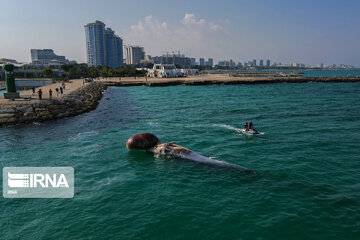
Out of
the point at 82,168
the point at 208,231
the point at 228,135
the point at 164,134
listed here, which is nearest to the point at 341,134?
the point at 228,135

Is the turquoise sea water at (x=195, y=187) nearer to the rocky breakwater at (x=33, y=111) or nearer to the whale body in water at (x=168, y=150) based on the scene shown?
the whale body in water at (x=168, y=150)

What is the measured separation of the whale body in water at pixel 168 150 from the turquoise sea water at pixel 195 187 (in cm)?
63

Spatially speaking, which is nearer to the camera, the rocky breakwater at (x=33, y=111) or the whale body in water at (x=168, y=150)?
the whale body in water at (x=168, y=150)

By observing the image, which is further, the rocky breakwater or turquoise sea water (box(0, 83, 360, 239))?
the rocky breakwater

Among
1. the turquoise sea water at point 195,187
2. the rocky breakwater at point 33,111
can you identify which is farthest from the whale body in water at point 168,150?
the rocky breakwater at point 33,111

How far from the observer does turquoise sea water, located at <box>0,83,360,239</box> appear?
10.9 metres

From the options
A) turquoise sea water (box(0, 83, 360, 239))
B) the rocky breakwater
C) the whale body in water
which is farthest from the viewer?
the rocky breakwater

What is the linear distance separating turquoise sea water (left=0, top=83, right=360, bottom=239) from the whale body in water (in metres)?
0.63

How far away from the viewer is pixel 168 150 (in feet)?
62.6

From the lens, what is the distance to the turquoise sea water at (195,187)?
1092 centimetres

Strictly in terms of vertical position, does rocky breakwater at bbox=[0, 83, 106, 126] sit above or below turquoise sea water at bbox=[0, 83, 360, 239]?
above

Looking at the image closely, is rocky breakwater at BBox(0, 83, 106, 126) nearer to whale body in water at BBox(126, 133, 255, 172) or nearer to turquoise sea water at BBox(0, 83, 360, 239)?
turquoise sea water at BBox(0, 83, 360, 239)

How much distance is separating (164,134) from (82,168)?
32.9ft

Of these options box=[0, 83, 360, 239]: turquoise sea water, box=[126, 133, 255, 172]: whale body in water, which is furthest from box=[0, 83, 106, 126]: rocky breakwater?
box=[126, 133, 255, 172]: whale body in water
